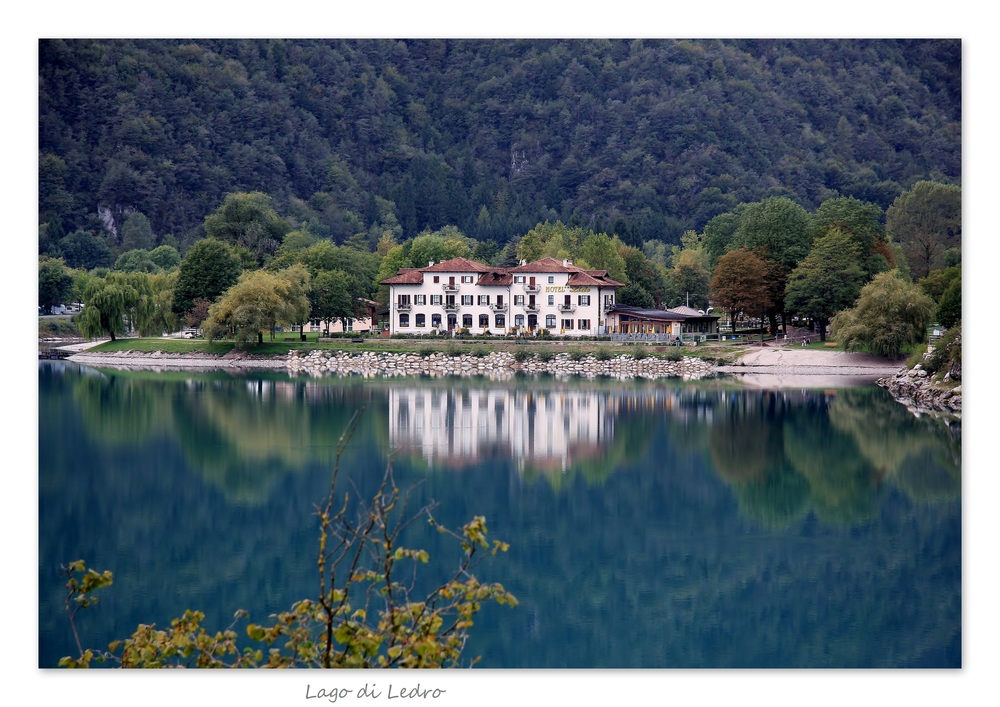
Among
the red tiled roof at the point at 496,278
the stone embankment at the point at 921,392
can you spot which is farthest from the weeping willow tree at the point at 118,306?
the stone embankment at the point at 921,392

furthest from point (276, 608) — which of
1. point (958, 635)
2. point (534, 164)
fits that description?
point (534, 164)

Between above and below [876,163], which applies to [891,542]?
below

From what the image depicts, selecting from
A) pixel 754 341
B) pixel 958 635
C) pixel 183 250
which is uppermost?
pixel 183 250

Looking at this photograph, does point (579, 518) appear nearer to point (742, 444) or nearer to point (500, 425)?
point (742, 444)

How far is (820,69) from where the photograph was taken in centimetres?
4509

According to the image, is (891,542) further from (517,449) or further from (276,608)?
(517,449)

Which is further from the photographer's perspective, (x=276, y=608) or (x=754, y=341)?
(x=754, y=341)

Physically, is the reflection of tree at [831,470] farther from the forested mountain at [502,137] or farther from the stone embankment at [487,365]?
the stone embankment at [487,365]

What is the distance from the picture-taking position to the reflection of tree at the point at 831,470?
1198 cm

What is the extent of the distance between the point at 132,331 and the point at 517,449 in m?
20.2

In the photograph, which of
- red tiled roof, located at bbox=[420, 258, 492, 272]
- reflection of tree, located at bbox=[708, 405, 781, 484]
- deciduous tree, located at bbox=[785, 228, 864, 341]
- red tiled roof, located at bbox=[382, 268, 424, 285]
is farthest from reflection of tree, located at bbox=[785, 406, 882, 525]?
red tiled roof, located at bbox=[382, 268, 424, 285]

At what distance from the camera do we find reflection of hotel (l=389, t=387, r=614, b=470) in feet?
50.6

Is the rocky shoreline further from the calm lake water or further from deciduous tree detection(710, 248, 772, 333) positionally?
the calm lake water

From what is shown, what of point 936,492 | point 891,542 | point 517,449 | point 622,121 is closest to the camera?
point 891,542
